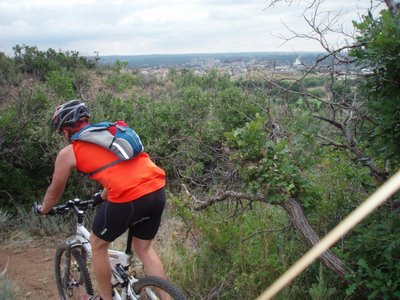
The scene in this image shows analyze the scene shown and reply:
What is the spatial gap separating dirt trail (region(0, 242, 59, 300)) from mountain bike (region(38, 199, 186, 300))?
2.89ft

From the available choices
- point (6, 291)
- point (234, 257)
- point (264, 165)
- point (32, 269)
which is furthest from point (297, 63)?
point (32, 269)

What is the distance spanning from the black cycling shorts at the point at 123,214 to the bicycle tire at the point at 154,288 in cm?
40

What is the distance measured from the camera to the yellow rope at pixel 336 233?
3.49m

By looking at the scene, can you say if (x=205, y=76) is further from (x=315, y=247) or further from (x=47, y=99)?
(x=315, y=247)

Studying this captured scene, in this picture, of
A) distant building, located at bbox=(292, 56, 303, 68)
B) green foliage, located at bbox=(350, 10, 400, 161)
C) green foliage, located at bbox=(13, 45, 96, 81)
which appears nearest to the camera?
green foliage, located at bbox=(350, 10, 400, 161)

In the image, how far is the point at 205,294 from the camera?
3.94 meters

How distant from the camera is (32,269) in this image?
5566 millimetres

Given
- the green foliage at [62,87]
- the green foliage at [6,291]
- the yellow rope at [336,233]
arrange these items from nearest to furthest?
the yellow rope at [336,233] < the green foliage at [6,291] < the green foliage at [62,87]

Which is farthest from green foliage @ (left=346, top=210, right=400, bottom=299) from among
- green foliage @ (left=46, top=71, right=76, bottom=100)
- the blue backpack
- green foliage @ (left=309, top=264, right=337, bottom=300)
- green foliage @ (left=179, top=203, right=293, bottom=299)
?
green foliage @ (left=46, top=71, right=76, bottom=100)

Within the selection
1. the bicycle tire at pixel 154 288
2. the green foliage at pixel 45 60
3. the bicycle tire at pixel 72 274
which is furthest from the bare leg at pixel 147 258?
the green foliage at pixel 45 60

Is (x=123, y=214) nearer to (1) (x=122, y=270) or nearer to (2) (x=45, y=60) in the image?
(1) (x=122, y=270)

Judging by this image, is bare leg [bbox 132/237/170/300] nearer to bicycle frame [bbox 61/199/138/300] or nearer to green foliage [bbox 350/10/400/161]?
bicycle frame [bbox 61/199/138/300]

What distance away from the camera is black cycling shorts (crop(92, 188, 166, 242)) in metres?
3.11

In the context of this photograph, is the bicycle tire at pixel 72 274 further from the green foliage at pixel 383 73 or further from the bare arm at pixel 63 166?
the green foliage at pixel 383 73
